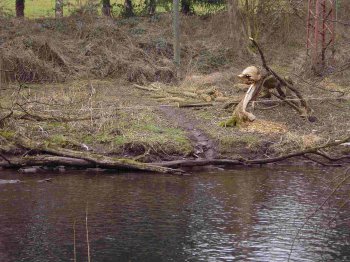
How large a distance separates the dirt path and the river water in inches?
51.8

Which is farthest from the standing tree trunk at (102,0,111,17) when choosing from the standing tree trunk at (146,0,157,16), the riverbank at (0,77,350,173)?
the riverbank at (0,77,350,173)

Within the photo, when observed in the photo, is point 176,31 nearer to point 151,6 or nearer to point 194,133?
point 151,6

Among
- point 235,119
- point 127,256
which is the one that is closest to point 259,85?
point 235,119

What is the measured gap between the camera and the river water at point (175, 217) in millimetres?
11117

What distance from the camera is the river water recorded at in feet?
36.5

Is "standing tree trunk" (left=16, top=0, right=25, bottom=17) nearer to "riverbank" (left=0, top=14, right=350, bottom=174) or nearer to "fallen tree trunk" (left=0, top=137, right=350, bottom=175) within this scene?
"riverbank" (left=0, top=14, right=350, bottom=174)

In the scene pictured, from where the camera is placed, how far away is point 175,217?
1295 cm

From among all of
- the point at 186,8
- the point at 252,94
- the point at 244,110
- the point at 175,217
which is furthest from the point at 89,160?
the point at 186,8

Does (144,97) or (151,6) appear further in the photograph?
(151,6)

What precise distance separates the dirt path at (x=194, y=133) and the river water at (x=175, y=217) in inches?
51.8

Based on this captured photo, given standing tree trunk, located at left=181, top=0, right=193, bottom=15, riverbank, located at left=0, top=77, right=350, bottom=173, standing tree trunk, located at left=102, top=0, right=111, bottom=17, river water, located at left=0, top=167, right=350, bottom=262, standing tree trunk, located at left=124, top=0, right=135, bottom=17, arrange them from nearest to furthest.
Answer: river water, located at left=0, top=167, right=350, bottom=262, riverbank, located at left=0, top=77, right=350, bottom=173, standing tree trunk, located at left=102, top=0, right=111, bottom=17, standing tree trunk, located at left=124, top=0, right=135, bottom=17, standing tree trunk, located at left=181, top=0, right=193, bottom=15

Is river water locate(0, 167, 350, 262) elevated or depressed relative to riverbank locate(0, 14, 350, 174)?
depressed

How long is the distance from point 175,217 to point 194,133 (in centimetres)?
655

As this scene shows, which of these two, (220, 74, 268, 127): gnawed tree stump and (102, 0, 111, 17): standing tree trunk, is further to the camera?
(102, 0, 111, 17): standing tree trunk
